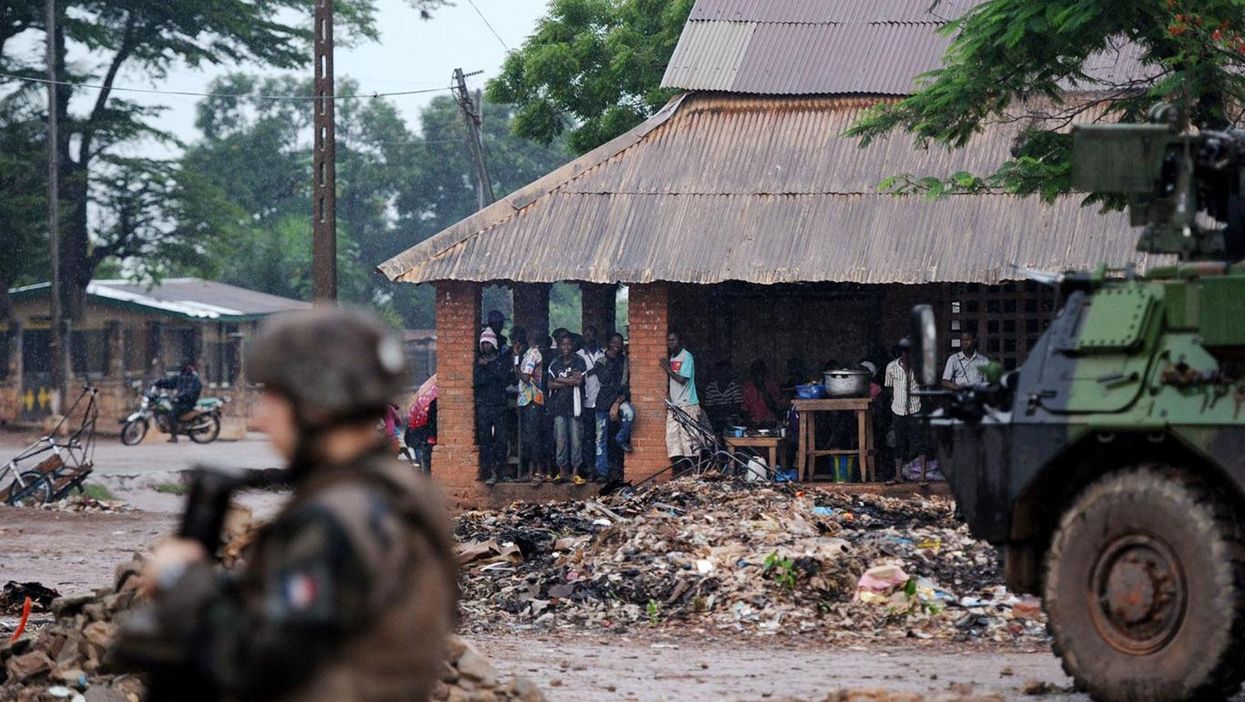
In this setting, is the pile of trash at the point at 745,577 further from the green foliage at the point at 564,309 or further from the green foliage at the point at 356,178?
the green foliage at the point at 564,309

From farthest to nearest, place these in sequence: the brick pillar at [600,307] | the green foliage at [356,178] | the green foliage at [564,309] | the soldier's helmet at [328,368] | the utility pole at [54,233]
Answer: the green foliage at [564,309] → the green foliage at [356,178] → the utility pole at [54,233] → the brick pillar at [600,307] → the soldier's helmet at [328,368]

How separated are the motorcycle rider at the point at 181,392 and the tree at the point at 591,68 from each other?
8914mm

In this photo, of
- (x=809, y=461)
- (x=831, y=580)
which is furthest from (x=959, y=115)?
(x=809, y=461)

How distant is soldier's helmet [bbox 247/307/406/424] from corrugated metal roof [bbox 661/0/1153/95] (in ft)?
59.2

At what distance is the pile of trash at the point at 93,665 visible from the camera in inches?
303

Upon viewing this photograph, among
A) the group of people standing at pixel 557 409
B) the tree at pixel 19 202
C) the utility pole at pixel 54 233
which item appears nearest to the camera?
the group of people standing at pixel 557 409

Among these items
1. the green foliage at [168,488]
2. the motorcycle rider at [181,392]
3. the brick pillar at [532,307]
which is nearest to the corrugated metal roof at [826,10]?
the brick pillar at [532,307]

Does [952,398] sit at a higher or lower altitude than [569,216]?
lower

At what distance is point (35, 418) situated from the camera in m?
37.1

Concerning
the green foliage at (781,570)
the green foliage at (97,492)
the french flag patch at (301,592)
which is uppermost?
the french flag patch at (301,592)

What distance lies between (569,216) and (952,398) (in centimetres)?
1210

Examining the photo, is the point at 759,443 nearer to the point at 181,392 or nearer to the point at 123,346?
the point at 181,392

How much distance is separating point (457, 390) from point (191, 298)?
26161mm

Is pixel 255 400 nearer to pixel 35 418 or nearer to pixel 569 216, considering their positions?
pixel 35 418
